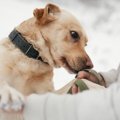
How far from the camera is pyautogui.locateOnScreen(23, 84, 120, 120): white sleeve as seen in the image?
62 cm

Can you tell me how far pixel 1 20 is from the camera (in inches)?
76.3

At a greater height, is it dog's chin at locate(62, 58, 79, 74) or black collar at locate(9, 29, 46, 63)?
black collar at locate(9, 29, 46, 63)

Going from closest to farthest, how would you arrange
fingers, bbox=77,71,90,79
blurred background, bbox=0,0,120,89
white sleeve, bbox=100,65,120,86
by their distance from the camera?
1. fingers, bbox=77,71,90,79
2. white sleeve, bbox=100,65,120,86
3. blurred background, bbox=0,0,120,89

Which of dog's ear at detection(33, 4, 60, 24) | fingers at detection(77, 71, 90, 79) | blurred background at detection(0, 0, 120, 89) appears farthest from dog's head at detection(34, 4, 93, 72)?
blurred background at detection(0, 0, 120, 89)

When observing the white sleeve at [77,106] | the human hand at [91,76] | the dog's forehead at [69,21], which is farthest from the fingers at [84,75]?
the white sleeve at [77,106]

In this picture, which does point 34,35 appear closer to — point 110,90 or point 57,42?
point 57,42

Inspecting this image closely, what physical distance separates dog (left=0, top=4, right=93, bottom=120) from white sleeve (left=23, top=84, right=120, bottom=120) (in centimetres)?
49

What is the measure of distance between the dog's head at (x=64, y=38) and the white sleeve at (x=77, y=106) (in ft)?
1.80

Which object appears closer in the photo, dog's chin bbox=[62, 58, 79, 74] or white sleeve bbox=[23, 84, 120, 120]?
white sleeve bbox=[23, 84, 120, 120]

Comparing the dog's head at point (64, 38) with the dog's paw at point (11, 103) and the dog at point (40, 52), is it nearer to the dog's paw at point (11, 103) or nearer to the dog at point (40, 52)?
the dog at point (40, 52)

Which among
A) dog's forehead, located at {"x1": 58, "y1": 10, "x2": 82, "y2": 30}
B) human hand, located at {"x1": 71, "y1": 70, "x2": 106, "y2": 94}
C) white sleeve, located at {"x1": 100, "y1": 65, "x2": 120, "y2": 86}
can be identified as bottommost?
white sleeve, located at {"x1": 100, "y1": 65, "x2": 120, "y2": 86}

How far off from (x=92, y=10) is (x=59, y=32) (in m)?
0.92

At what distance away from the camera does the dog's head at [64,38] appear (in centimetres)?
122

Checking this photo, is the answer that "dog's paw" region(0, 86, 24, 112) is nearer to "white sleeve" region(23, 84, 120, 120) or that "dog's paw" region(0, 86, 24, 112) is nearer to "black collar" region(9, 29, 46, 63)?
"white sleeve" region(23, 84, 120, 120)
